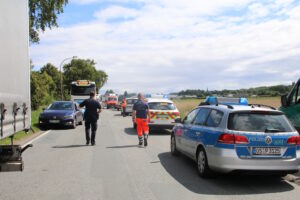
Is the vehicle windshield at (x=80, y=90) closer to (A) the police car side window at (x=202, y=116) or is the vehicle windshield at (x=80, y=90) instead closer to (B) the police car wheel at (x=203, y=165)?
(A) the police car side window at (x=202, y=116)

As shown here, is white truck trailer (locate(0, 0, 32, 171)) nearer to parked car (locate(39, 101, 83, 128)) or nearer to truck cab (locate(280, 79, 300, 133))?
truck cab (locate(280, 79, 300, 133))

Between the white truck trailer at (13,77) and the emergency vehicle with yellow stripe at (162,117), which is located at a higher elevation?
the white truck trailer at (13,77)

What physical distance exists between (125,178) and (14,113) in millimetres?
2973

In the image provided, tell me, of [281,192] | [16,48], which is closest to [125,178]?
[281,192]

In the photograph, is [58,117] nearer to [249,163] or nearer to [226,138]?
[226,138]

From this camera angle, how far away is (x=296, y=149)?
6.67m

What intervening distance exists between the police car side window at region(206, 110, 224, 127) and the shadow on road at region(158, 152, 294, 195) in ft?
3.50

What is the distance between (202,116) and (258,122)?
160cm

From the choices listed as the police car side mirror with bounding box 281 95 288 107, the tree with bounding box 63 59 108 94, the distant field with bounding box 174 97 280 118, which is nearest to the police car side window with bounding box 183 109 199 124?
the police car side mirror with bounding box 281 95 288 107

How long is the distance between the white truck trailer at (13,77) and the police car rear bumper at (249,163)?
3397 mm

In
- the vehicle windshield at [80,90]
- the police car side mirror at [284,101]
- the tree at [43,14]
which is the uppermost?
the tree at [43,14]

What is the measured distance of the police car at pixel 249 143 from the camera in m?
6.46

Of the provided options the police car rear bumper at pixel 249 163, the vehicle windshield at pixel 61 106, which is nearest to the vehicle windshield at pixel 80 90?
the vehicle windshield at pixel 61 106

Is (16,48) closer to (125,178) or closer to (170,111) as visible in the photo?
(125,178)
